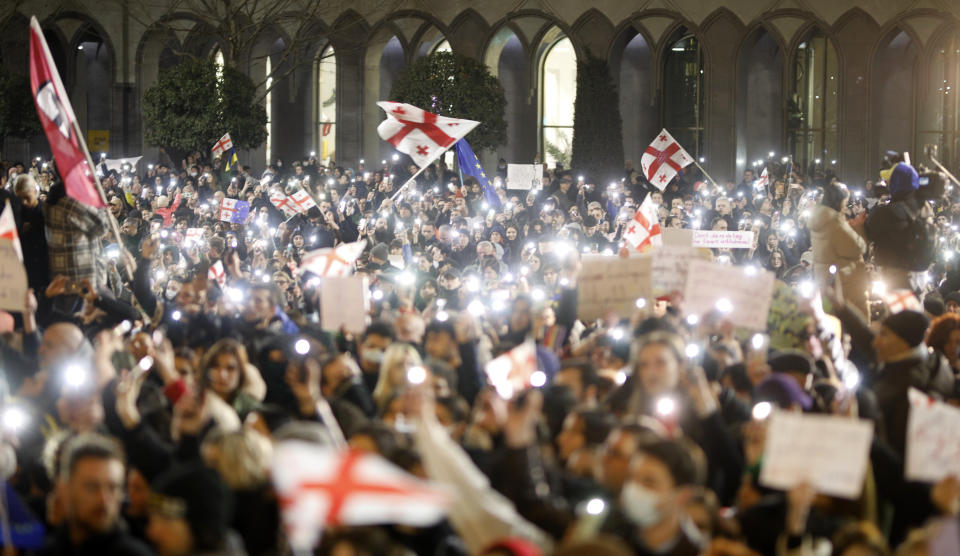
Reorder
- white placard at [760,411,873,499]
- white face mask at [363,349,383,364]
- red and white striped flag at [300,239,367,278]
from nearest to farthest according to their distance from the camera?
white placard at [760,411,873,499] < white face mask at [363,349,383,364] < red and white striped flag at [300,239,367,278]

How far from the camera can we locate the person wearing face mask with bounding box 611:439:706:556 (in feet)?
14.4

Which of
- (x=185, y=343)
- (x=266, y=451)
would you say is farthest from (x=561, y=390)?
(x=185, y=343)

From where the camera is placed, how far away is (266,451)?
5.09m

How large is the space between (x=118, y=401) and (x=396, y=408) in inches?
54.0

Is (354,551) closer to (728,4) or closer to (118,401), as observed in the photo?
(118,401)

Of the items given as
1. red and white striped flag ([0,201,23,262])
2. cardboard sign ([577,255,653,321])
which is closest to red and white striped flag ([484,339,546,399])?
cardboard sign ([577,255,653,321])

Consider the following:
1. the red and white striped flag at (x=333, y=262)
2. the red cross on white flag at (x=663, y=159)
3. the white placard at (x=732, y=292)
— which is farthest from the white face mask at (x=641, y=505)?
the red cross on white flag at (x=663, y=159)

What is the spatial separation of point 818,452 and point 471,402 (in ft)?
11.3

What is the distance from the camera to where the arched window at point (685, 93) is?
30406mm

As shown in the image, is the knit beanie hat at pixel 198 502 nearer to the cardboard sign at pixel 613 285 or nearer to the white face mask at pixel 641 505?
the white face mask at pixel 641 505

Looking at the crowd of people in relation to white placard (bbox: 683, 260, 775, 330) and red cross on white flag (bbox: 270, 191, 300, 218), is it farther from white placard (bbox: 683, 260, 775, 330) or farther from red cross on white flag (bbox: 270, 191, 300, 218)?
red cross on white flag (bbox: 270, 191, 300, 218)

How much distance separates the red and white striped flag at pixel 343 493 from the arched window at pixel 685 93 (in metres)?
26.9

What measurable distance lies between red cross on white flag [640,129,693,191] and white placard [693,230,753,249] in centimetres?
738

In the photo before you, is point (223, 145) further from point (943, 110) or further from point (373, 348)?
point (373, 348)
